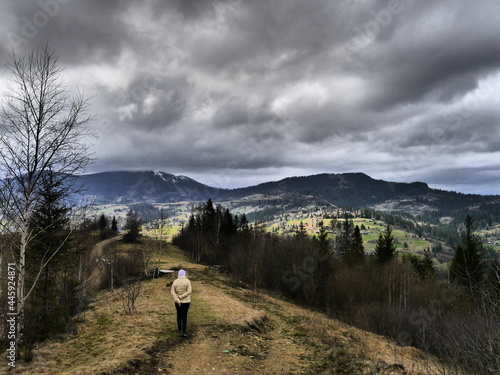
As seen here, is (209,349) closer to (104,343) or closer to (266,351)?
(266,351)

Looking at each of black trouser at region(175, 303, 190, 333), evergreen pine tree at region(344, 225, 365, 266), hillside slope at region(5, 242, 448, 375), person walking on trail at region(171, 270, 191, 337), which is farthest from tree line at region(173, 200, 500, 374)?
person walking on trail at region(171, 270, 191, 337)

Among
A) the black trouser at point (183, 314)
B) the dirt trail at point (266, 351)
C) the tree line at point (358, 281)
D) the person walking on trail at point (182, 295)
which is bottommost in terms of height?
the tree line at point (358, 281)

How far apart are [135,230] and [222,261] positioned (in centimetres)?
2689

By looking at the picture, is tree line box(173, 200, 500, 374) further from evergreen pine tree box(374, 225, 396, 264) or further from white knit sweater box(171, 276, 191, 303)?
white knit sweater box(171, 276, 191, 303)

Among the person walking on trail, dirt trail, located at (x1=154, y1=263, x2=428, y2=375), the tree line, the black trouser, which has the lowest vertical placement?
the tree line

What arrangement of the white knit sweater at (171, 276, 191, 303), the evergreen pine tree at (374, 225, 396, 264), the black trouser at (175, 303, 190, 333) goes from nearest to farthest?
the white knit sweater at (171, 276, 191, 303) < the black trouser at (175, 303, 190, 333) < the evergreen pine tree at (374, 225, 396, 264)

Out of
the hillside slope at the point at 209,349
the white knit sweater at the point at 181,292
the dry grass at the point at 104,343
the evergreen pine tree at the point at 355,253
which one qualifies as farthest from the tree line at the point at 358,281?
the white knit sweater at the point at 181,292

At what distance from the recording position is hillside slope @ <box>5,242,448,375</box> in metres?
8.44

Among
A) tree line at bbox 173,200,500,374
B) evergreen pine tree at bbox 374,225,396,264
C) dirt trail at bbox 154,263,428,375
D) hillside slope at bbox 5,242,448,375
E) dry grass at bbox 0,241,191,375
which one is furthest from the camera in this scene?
evergreen pine tree at bbox 374,225,396,264

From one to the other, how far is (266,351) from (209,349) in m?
2.47

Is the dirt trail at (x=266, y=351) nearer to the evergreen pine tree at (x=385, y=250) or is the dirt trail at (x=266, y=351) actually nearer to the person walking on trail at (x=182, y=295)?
the person walking on trail at (x=182, y=295)

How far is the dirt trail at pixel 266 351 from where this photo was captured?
9110 mm

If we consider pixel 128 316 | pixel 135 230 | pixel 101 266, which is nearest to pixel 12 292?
pixel 128 316

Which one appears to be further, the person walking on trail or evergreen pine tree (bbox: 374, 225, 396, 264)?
evergreen pine tree (bbox: 374, 225, 396, 264)
